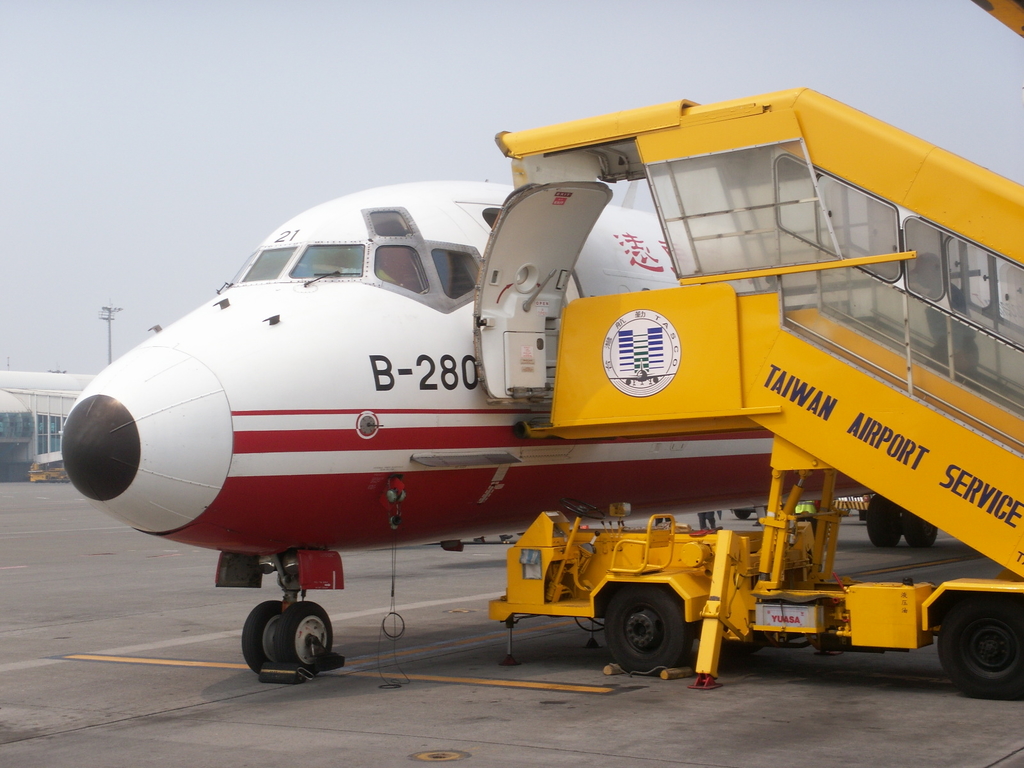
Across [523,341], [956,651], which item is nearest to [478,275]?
[523,341]

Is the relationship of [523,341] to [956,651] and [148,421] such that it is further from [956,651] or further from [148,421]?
[956,651]

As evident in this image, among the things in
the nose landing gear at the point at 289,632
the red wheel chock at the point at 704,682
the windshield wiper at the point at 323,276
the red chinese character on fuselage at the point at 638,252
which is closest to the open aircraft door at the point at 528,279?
the windshield wiper at the point at 323,276

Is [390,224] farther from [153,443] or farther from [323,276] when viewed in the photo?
[153,443]

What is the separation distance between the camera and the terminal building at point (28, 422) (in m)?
97.4

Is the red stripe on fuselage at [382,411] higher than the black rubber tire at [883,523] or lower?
higher

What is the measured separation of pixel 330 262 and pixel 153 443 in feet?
8.76

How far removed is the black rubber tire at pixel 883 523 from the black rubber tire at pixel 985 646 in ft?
52.5

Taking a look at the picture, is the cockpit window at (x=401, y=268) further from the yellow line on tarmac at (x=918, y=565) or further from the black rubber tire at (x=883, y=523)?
the black rubber tire at (x=883, y=523)

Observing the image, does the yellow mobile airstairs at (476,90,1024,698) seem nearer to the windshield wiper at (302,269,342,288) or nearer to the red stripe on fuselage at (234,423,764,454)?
the red stripe on fuselage at (234,423,764,454)

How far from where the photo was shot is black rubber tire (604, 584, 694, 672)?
10.3 metres

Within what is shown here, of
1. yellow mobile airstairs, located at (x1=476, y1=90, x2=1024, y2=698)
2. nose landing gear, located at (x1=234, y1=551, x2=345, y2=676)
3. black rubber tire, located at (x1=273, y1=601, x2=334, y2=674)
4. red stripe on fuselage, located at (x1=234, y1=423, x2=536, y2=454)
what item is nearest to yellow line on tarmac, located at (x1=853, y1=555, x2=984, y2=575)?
yellow mobile airstairs, located at (x1=476, y1=90, x2=1024, y2=698)

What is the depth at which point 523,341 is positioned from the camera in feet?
37.0

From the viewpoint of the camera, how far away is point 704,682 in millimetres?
9953

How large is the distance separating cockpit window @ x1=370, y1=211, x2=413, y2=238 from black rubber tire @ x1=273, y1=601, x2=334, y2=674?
3607 millimetres
